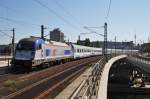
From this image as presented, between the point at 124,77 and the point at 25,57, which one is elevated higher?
the point at 25,57

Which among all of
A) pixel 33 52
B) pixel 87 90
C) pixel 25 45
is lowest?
pixel 87 90

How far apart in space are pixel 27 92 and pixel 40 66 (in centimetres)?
1920

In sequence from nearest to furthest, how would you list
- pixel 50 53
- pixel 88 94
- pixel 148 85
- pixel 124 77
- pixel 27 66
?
pixel 88 94 → pixel 27 66 → pixel 50 53 → pixel 148 85 → pixel 124 77

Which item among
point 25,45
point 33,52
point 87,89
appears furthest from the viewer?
point 25,45

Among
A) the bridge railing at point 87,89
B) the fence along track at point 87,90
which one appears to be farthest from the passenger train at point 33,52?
the fence along track at point 87,90

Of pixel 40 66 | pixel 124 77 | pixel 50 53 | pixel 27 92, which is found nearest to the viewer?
pixel 27 92

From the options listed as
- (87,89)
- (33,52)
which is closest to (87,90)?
(87,89)

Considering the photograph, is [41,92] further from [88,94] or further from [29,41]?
[29,41]

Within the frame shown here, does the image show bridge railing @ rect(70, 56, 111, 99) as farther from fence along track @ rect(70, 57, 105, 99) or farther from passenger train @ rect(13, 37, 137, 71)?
passenger train @ rect(13, 37, 137, 71)

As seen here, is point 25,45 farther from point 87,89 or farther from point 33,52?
point 87,89

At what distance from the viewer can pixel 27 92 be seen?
18.7 meters

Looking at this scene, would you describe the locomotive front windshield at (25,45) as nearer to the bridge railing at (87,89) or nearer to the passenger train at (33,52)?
the passenger train at (33,52)

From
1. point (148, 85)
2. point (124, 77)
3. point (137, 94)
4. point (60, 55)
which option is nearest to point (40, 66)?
point (60, 55)

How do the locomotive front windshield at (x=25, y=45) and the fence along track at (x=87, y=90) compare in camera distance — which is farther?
the locomotive front windshield at (x=25, y=45)
